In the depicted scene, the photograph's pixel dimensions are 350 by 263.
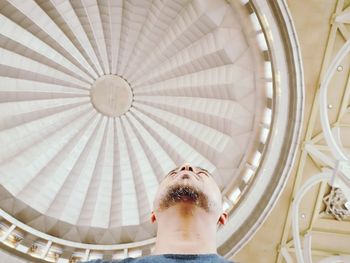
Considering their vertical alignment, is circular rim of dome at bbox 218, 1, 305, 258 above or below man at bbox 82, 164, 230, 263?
above

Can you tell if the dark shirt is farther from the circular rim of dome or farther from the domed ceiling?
the domed ceiling

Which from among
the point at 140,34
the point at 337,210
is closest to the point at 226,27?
the point at 140,34

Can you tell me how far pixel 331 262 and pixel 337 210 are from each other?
169 cm

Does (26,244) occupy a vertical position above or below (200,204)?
above

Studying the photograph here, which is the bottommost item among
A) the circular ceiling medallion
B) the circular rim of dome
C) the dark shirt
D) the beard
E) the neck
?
the dark shirt

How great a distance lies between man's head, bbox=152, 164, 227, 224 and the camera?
4.04 metres

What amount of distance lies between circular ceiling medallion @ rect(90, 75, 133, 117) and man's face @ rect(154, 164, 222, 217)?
12701mm

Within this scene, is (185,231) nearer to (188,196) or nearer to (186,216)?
(186,216)

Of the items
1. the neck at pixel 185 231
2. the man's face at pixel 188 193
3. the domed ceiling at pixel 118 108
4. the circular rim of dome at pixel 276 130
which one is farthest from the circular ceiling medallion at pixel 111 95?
the neck at pixel 185 231

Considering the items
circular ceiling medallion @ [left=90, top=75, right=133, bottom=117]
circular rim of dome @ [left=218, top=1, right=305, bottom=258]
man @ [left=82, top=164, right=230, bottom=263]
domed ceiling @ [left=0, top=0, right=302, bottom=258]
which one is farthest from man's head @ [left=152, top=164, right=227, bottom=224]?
circular ceiling medallion @ [left=90, top=75, right=133, bottom=117]

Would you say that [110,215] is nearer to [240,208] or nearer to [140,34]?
[240,208]

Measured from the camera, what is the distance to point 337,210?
12.5m

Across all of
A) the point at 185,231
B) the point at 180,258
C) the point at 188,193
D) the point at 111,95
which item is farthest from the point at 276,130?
the point at 180,258

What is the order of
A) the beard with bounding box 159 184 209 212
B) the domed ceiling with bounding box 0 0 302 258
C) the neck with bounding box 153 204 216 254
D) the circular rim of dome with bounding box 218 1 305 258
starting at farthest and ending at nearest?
the domed ceiling with bounding box 0 0 302 258
the circular rim of dome with bounding box 218 1 305 258
the beard with bounding box 159 184 209 212
the neck with bounding box 153 204 216 254
